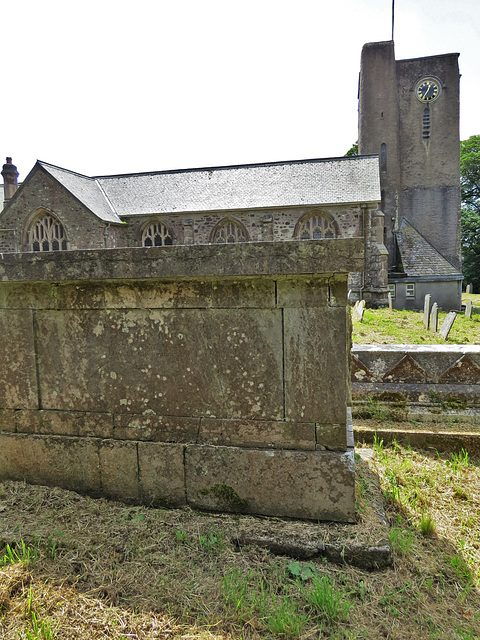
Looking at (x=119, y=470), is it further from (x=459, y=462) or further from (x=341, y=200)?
(x=341, y=200)

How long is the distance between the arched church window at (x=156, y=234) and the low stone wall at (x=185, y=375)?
65.8 ft

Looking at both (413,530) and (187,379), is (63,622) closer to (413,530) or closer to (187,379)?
(187,379)

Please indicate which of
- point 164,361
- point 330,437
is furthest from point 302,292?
point 164,361

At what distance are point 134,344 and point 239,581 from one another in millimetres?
1561

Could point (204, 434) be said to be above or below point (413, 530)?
above

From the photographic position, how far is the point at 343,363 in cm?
257

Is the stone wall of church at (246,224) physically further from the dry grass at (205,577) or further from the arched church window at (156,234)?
the dry grass at (205,577)

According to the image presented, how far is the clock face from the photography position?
26.4 m

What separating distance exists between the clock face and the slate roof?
8.20 metres

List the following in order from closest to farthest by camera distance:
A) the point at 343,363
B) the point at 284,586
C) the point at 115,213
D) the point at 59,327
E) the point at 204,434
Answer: the point at 284,586 < the point at 343,363 < the point at 204,434 < the point at 59,327 < the point at 115,213

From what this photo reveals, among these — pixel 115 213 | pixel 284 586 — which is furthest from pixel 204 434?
pixel 115 213

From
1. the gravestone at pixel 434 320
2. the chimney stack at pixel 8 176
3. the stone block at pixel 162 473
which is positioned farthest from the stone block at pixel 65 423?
the chimney stack at pixel 8 176

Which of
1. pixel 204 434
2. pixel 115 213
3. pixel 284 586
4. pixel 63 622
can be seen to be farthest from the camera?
pixel 115 213

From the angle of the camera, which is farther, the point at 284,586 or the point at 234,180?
the point at 234,180
